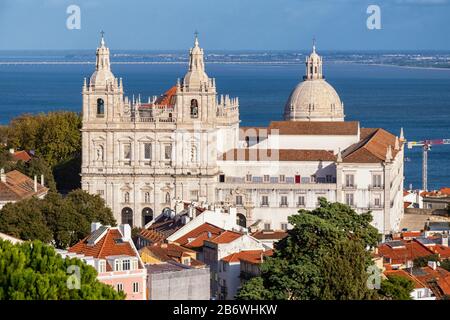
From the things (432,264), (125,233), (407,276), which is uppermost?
(125,233)

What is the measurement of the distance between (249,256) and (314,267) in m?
7.34

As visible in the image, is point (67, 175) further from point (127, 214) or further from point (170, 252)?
point (170, 252)

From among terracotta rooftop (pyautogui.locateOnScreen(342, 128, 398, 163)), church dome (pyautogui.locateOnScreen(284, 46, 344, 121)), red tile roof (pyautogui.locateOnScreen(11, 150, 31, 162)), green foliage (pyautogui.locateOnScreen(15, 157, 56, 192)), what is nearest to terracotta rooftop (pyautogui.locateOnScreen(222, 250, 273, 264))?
terracotta rooftop (pyautogui.locateOnScreen(342, 128, 398, 163))

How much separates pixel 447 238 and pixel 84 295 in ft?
83.0

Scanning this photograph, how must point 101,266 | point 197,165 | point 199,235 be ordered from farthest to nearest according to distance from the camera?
1. point 197,165
2. point 199,235
3. point 101,266

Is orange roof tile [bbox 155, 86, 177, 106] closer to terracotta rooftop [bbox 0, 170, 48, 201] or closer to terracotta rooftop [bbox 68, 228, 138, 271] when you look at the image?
terracotta rooftop [bbox 0, 170, 48, 201]

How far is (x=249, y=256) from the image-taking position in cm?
4638

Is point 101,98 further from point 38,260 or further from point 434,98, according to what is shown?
point 434,98

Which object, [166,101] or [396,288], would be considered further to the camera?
[166,101]

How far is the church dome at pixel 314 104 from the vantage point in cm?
7981

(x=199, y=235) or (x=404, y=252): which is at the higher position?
(x=199, y=235)

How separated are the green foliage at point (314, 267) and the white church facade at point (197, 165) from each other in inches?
884

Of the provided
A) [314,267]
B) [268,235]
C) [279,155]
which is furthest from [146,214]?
[314,267]
